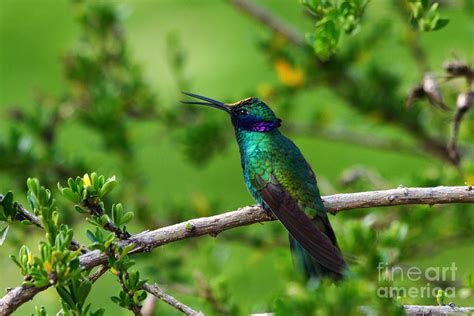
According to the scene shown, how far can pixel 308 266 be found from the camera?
258cm

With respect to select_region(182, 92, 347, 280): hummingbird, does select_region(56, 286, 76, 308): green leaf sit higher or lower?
lower

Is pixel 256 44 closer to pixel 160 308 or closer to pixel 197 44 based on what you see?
pixel 160 308

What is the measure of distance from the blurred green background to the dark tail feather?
141mm

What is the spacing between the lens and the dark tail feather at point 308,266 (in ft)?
7.99

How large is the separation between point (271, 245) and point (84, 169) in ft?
3.24

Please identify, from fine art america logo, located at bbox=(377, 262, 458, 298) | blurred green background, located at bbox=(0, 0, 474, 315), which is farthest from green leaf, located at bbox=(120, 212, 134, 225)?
fine art america logo, located at bbox=(377, 262, 458, 298)

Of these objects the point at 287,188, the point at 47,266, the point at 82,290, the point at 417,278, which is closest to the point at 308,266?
→ the point at 287,188

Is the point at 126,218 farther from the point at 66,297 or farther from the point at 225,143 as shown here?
the point at 225,143

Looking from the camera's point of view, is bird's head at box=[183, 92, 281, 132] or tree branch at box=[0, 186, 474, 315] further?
bird's head at box=[183, 92, 281, 132]

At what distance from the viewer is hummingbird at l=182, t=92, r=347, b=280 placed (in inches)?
95.0

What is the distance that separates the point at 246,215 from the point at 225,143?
1908mm

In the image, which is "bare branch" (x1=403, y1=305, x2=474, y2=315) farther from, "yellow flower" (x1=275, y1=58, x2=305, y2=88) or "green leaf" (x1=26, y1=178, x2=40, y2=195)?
"yellow flower" (x1=275, y1=58, x2=305, y2=88)

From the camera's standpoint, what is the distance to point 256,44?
405cm

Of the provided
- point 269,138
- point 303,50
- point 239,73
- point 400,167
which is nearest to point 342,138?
point 303,50
